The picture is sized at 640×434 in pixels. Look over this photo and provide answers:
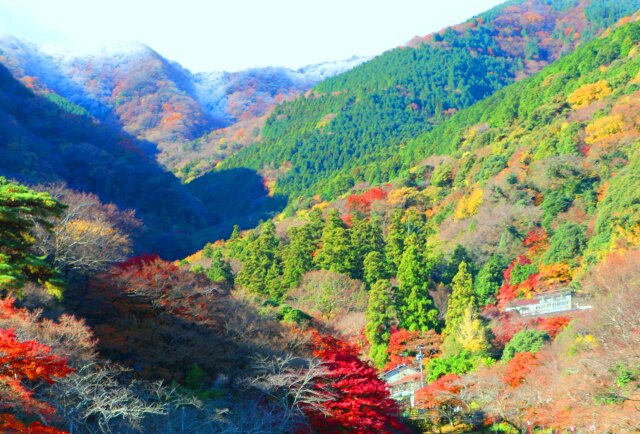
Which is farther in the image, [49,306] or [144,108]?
[144,108]

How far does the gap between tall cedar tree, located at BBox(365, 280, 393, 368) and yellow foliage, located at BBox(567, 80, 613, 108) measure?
27838 mm

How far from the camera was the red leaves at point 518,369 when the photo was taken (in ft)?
94.3

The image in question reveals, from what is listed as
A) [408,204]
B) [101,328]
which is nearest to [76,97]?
[408,204]

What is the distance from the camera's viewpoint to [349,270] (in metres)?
46.9

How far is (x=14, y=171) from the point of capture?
5362 centimetres

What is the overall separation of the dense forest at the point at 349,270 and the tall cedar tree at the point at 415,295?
185 mm

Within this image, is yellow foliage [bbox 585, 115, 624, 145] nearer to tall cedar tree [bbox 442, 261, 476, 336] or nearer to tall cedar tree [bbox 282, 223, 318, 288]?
tall cedar tree [bbox 442, 261, 476, 336]

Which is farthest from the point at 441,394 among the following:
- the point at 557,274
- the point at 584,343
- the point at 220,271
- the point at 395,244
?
the point at 220,271

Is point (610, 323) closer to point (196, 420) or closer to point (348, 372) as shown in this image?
point (348, 372)

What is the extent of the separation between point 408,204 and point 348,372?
37.6 m

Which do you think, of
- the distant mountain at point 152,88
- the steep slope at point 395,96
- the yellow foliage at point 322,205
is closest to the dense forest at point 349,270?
the steep slope at point 395,96

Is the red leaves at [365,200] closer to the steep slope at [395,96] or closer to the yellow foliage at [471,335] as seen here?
the steep slope at [395,96]

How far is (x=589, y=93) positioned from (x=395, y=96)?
4604cm

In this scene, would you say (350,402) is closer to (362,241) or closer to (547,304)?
(547,304)
